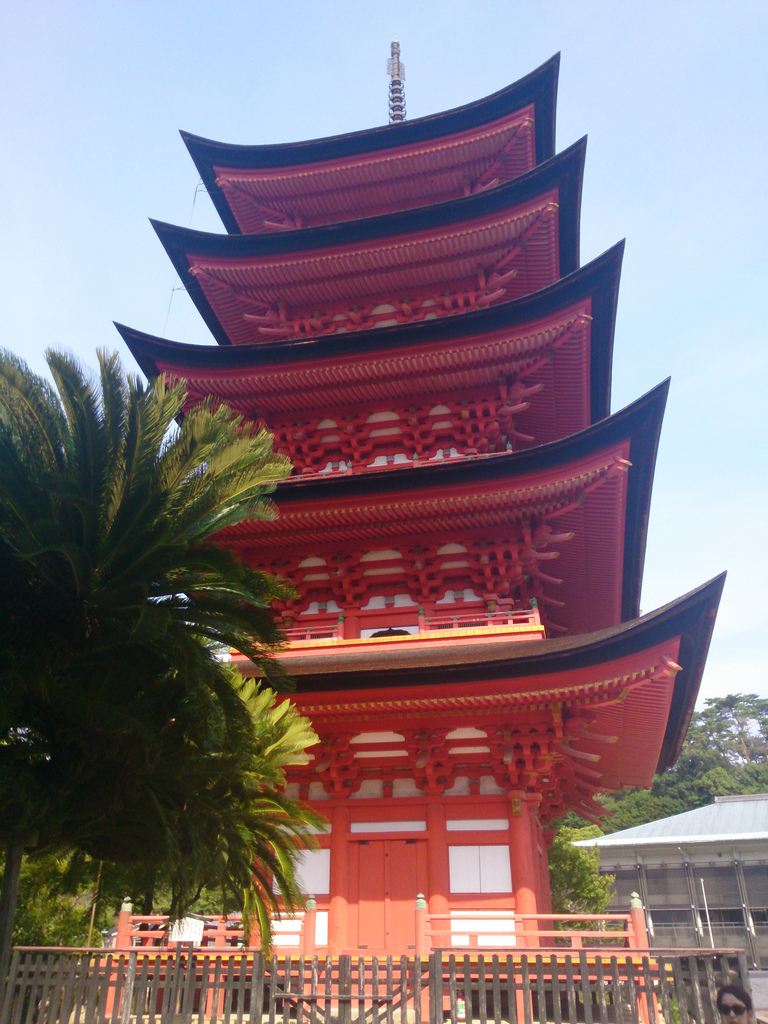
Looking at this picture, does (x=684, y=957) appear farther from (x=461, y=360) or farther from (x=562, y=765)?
(x=461, y=360)

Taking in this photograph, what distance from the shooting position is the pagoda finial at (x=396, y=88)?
29500 millimetres

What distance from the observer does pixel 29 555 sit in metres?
7.01

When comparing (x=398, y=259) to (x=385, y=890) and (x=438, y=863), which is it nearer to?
(x=438, y=863)

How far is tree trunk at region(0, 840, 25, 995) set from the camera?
7.61 m

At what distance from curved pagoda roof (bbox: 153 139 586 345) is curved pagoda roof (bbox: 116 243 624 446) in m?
2.82

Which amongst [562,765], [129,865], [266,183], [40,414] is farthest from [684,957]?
[266,183]

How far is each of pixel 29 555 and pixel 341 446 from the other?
37.5 ft

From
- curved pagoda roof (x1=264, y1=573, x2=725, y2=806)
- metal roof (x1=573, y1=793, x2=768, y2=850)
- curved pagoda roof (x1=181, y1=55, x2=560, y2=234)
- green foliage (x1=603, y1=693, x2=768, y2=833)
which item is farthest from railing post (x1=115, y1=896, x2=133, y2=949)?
green foliage (x1=603, y1=693, x2=768, y2=833)

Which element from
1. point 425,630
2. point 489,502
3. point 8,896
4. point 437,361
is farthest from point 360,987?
point 437,361

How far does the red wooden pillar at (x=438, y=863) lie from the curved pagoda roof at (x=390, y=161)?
16.8m

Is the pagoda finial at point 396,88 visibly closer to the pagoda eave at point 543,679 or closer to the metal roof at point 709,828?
the pagoda eave at point 543,679

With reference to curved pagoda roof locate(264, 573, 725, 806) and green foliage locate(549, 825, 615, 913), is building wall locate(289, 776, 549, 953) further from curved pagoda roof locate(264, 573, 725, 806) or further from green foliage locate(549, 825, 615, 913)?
green foliage locate(549, 825, 615, 913)

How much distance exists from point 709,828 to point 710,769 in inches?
1724

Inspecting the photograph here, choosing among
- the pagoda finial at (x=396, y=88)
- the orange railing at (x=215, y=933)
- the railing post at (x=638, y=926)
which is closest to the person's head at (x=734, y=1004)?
the railing post at (x=638, y=926)
